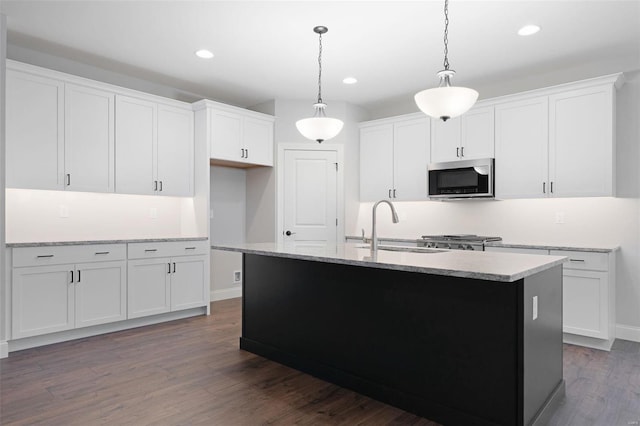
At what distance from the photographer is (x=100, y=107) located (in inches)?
164

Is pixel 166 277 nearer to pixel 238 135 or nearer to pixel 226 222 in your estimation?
pixel 226 222

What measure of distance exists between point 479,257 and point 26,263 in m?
3.54

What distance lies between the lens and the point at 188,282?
15.2 ft

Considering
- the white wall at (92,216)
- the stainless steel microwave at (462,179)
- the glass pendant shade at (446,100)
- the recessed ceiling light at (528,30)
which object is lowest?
the white wall at (92,216)

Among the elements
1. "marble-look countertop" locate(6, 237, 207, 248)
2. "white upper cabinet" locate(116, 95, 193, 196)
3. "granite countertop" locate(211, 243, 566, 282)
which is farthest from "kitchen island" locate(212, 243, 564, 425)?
"white upper cabinet" locate(116, 95, 193, 196)

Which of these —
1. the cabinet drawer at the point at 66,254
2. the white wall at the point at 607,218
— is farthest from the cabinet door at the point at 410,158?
the cabinet drawer at the point at 66,254

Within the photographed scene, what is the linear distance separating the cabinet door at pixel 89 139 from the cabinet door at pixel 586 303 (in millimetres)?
4500

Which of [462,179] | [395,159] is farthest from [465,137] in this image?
[395,159]

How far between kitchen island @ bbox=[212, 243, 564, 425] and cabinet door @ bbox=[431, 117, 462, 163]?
8.12ft

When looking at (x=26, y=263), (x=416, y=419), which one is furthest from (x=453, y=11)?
(x=26, y=263)

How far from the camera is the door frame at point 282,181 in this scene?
18.1ft

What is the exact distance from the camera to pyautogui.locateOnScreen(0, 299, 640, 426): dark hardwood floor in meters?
2.34

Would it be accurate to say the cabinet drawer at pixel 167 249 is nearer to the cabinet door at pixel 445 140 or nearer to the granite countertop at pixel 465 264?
the granite countertop at pixel 465 264

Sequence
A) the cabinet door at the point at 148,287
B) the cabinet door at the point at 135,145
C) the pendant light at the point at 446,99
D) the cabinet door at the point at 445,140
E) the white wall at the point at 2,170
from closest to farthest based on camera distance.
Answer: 1. the pendant light at the point at 446,99
2. the white wall at the point at 2,170
3. the cabinet door at the point at 148,287
4. the cabinet door at the point at 135,145
5. the cabinet door at the point at 445,140
